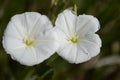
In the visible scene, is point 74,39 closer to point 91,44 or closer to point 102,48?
point 91,44

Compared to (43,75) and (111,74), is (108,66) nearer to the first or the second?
(111,74)

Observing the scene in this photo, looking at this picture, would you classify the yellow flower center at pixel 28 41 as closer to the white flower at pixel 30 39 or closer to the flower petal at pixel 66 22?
the white flower at pixel 30 39

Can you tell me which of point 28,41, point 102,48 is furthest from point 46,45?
point 102,48

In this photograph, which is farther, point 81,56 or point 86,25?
point 86,25

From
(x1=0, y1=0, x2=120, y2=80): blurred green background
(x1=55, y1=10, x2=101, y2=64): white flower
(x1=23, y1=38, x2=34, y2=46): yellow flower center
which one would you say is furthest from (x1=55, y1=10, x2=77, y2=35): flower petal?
(x1=0, y1=0, x2=120, y2=80): blurred green background

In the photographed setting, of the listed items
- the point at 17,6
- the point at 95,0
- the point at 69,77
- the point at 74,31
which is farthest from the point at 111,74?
the point at 74,31

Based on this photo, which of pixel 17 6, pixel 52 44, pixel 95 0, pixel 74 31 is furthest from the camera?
pixel 95 0
